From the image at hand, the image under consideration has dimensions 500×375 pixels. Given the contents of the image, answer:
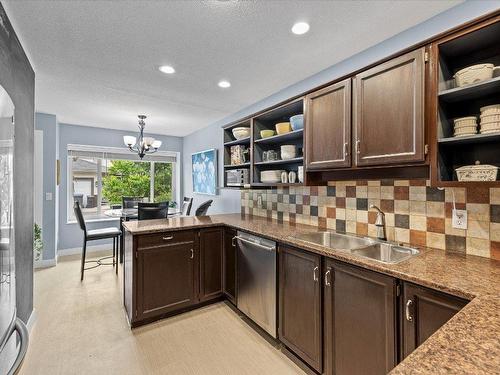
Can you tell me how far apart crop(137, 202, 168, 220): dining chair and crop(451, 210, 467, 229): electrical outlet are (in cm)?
322

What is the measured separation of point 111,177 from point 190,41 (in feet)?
14.1

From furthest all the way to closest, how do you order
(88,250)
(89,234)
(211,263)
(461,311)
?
(88,250) < (89,234) < (211,263) < (461,311)

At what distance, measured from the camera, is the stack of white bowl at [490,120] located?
1.28 metres

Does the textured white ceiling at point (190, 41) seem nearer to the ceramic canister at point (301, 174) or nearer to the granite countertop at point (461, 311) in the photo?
the ceramic canister at point (301, 174)

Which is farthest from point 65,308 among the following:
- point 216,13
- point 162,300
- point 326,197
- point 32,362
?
point 216,13

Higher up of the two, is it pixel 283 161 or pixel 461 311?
pixel 283 161

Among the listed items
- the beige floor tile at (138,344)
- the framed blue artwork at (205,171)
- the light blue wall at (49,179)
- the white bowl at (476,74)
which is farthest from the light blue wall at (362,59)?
the light blue wall at (49,179)

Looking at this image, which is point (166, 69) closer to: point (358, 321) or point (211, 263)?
point (211, 263)

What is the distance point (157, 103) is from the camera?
3633 mm

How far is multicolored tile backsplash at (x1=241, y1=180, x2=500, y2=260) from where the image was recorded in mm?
1504

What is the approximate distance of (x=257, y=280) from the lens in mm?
2305

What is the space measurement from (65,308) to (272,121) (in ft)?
10.2

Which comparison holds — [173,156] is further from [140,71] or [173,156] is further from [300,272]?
[300,272]

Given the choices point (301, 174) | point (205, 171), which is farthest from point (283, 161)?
point (205, 171)
